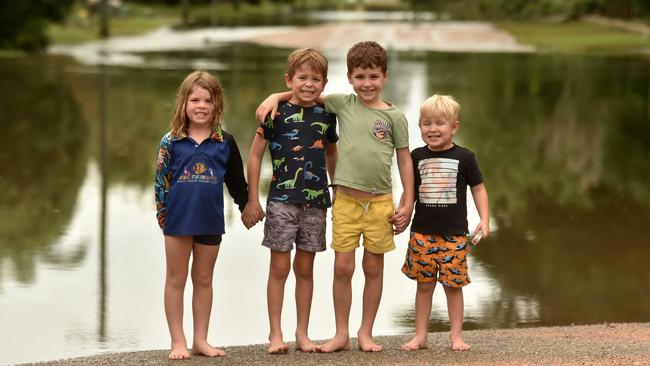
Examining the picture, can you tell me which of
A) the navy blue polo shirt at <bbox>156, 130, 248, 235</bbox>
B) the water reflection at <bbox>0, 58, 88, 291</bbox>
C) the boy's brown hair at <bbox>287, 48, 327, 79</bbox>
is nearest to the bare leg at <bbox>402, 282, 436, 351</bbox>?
the navy blue polo shirt at <bbox>156, 130, 248, 235</bbox>

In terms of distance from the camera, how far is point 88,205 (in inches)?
476

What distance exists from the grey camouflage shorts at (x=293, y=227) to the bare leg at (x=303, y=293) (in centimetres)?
7

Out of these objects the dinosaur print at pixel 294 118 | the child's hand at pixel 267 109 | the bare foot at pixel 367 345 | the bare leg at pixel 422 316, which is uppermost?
the child's hand at pixel 267 109

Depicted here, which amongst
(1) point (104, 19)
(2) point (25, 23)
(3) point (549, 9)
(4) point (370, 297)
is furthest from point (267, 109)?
(3) point (549, 9)

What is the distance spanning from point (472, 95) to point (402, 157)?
1686 cm

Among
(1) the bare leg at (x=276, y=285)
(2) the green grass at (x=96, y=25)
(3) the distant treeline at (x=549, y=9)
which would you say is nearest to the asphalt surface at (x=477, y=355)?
(1) the bare leg at (x=276, y=285)

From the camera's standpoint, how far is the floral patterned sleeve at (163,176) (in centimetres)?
641

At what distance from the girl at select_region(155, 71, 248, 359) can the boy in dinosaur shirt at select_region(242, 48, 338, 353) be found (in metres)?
0.19

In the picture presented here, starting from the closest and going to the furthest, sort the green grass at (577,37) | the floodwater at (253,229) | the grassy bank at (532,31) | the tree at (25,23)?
1. the floodwater at (253,229)
2. the tree at (25,23)
3. the green grass at (577,37)
4. the grassy bank at (532,31)

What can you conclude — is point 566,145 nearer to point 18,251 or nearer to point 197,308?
point 18,251

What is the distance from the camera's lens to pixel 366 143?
21.5 ft

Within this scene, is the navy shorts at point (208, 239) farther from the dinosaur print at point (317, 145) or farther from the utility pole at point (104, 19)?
the utility pole at point (104, 19)

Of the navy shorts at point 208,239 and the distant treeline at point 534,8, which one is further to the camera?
the distant treeline at point 534,8

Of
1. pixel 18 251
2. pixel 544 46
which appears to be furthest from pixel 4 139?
pixel 544 46
